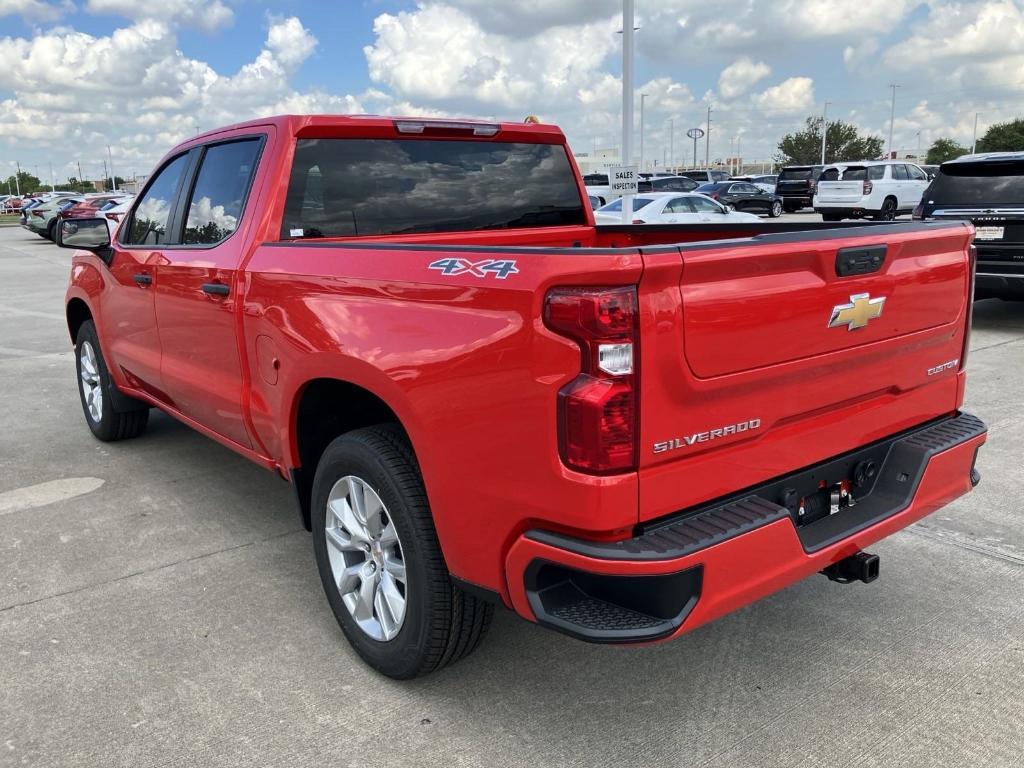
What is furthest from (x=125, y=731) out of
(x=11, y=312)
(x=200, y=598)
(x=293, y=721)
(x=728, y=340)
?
(x=11, y=312)

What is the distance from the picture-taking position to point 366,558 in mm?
3062

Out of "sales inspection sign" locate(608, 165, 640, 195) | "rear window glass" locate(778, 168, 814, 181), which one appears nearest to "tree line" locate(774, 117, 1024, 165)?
"rear window glass" locate(778, 168, 814, 181)

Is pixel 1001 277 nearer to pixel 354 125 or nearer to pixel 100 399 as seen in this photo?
pixel 354 125

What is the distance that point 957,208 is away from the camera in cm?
923

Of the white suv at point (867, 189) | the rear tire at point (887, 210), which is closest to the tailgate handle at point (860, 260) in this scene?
the white suv at point (867, 189)

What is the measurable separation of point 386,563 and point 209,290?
1.57m

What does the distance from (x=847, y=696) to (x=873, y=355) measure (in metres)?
1.14

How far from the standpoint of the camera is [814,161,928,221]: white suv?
997 inches

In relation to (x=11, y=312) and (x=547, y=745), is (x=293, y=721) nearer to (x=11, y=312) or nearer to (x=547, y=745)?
(x=547, y=745)

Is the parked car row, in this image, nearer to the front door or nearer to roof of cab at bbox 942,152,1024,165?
the front door

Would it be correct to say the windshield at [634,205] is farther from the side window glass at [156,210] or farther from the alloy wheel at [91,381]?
the side window glass at [156,210]

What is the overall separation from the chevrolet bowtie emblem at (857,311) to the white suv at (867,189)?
24.8 m

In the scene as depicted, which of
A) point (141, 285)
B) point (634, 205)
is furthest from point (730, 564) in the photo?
point (634, 205)

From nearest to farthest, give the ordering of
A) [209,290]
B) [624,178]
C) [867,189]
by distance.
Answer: [209,290]
[624,178]
[867,189]
